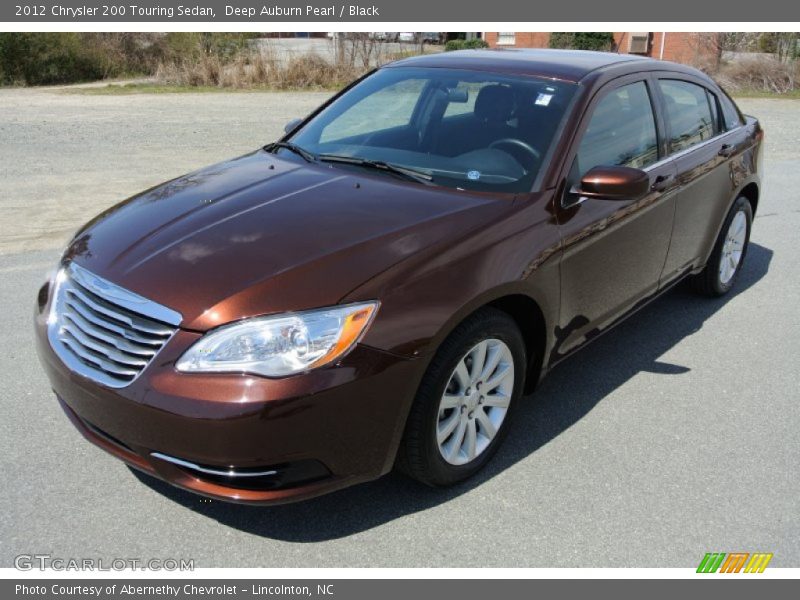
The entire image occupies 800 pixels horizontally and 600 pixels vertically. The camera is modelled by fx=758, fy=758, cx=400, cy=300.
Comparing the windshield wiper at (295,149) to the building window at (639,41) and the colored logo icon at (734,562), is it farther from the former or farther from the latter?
the building window at (639,41)

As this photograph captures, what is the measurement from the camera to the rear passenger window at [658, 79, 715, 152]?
178 inches

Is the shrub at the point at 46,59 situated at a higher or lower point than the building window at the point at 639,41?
lower

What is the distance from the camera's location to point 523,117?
380 cm

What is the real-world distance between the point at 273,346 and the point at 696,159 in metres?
3.24

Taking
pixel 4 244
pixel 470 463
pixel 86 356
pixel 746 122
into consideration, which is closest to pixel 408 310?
pixel 470 463

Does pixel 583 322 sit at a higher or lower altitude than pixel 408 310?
lower

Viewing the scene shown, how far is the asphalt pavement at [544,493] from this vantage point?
114 inches

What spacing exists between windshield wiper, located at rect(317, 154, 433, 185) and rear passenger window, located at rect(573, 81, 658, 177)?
73cm

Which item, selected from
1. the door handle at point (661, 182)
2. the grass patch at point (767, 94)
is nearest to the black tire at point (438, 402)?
the door handle at point (661, 182)

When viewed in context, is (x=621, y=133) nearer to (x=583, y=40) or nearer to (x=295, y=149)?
(x=295, y=149)

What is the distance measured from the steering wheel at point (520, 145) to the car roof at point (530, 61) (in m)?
0.51

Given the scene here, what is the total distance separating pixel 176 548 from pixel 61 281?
120 centimetres
